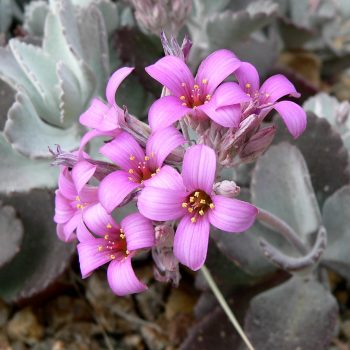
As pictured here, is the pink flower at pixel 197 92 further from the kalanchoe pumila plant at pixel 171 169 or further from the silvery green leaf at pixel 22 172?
the silvery green leaf at pixel 22 172

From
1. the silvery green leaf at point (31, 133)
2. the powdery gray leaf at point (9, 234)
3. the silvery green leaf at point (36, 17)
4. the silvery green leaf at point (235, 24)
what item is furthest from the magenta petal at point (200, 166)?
the silvery green leaf at point (36, 17)

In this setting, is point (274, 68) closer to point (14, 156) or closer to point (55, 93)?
point (55, 93)

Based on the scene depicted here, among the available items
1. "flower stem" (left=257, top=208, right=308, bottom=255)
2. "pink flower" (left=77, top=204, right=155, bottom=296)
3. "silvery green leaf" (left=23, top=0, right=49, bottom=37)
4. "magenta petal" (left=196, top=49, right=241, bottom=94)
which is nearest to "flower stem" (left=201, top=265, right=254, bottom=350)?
"flower stem" (left=257, top=208, right=308, bottom=255)

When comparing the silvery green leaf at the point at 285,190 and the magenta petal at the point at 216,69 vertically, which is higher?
the magenta petal at the point at 216,69

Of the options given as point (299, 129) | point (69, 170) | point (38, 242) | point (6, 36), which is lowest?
point (38, 242)

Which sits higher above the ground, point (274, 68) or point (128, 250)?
point (128, 250)

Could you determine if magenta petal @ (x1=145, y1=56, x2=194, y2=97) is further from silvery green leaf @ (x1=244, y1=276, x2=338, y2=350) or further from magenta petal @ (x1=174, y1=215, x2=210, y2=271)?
silvery green leaf @ (x1=244, y1=276, x2=338, y2=350)

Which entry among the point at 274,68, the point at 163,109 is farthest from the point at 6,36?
the point at 163,109
